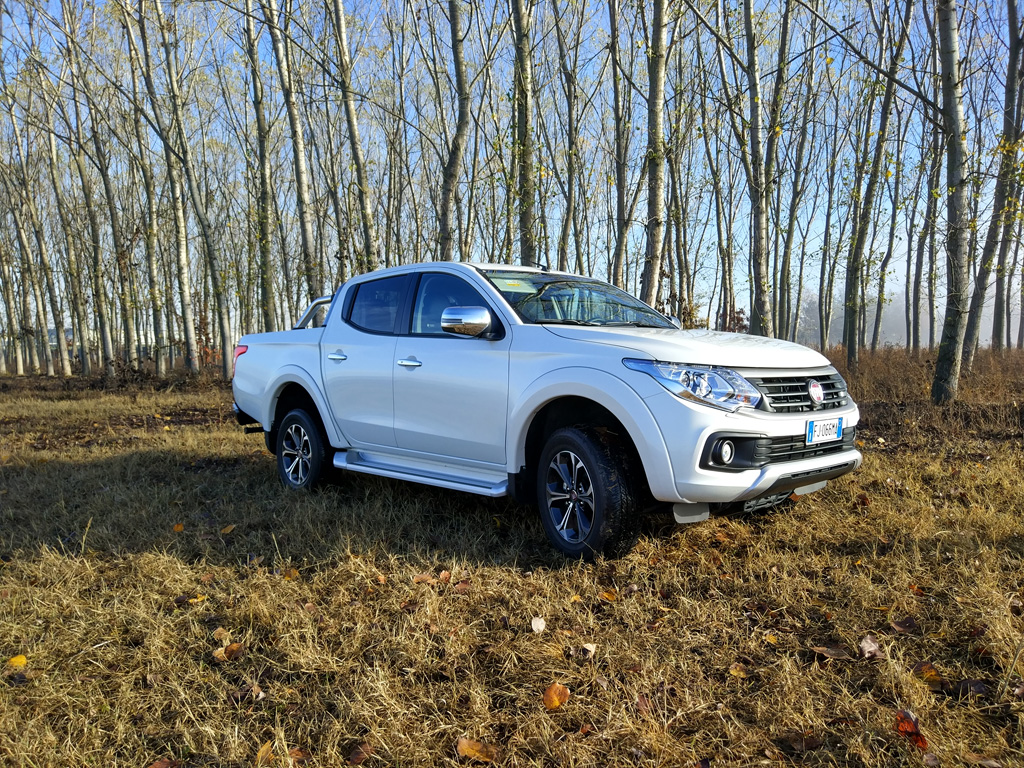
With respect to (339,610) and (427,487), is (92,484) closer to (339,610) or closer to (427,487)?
(427,487)

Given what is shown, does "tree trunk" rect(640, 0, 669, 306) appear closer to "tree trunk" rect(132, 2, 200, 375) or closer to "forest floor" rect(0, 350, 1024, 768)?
"forest floor" rect(0, 350, 1024, 768)

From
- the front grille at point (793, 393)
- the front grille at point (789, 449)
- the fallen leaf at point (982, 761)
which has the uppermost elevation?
the front grille at point (793, 393)

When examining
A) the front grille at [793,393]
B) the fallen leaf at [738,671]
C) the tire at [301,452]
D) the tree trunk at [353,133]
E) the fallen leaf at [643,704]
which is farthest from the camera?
the tree trunk at [353,133]

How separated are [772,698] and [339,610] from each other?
6.43ft

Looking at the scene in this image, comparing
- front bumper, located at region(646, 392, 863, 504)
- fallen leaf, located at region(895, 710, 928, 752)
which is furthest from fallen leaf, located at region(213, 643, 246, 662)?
fallen leaf, located at region(895, 710, 928, 752)

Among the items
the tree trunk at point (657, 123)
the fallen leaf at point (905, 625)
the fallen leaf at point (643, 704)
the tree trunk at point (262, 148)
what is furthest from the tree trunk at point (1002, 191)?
the tree trunk at point (262, 148)

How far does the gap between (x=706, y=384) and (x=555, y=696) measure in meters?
1.65

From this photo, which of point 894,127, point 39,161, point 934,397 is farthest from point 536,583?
point 39,161

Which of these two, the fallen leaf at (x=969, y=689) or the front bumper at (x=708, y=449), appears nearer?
the fallen leaf at (x=969, y=689)

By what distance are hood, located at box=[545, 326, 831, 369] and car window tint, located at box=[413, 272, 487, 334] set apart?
0.82m

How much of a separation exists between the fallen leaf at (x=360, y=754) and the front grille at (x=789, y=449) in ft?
7.23

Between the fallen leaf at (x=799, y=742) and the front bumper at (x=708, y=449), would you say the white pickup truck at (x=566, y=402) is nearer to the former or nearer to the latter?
the front bumper at (x=708, y=449)

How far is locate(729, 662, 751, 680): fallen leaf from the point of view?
2.61m

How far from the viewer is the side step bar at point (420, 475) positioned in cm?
396
